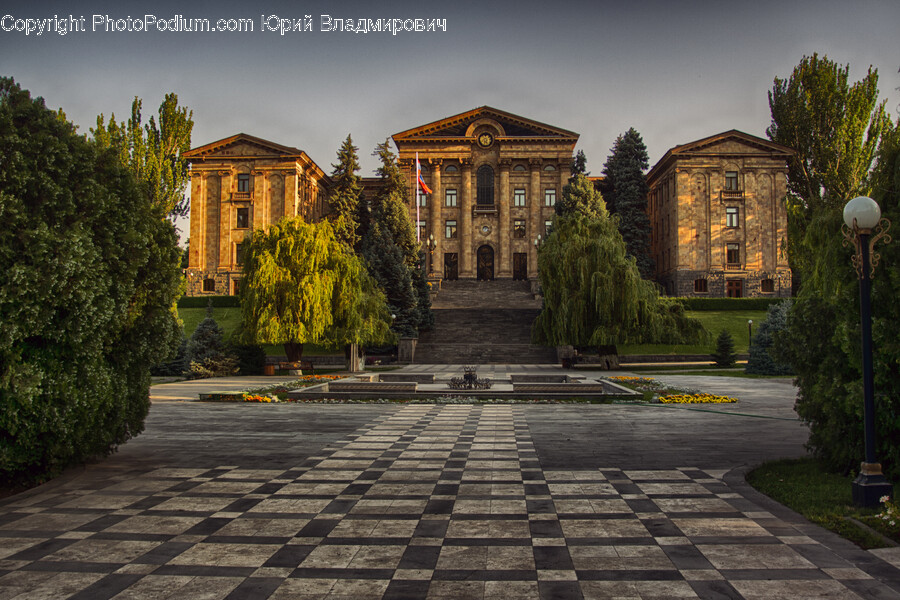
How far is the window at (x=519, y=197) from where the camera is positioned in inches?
2434

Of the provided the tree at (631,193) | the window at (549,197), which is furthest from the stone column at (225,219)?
the tree at (631,193)

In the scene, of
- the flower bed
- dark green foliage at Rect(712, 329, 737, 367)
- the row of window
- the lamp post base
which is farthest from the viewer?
the row of window

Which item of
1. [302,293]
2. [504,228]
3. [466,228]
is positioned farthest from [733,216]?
[302,293]

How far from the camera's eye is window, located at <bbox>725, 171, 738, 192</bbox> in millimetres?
55125

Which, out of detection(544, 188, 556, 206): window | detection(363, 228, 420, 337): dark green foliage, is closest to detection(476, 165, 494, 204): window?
detection(544, 188, 556, 206): window

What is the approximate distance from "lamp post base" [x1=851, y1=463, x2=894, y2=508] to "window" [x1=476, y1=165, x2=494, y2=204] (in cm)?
5661

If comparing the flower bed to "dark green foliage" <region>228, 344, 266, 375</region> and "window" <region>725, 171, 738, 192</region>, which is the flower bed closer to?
"dark green foliage" <region>228, 344, 266, 375</region>

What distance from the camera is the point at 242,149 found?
56.3 metres

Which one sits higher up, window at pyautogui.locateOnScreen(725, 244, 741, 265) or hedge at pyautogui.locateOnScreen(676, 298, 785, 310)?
window at pyautogui.locateOnScreen(725, 244, 741, 265)

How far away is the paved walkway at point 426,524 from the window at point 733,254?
4755 cm

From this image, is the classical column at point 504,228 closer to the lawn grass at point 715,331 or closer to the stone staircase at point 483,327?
the stone staircase at point 483,327

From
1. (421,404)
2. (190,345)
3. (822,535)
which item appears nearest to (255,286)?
(190,345)

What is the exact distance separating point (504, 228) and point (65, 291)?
54832mm

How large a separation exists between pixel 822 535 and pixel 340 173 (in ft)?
164
